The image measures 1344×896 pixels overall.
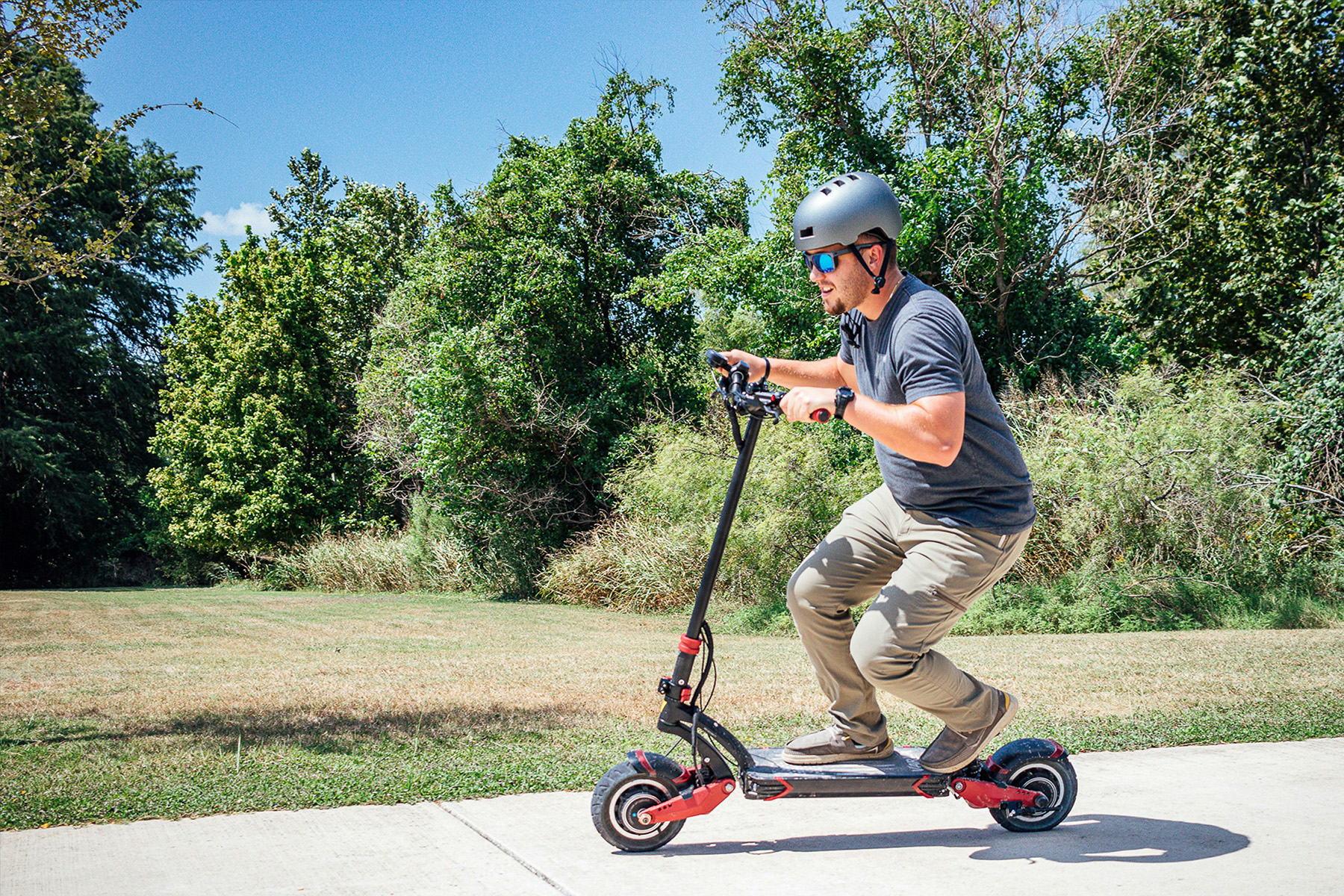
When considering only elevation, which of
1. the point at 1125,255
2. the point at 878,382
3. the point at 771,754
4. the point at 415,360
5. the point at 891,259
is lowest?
the point at 771,754

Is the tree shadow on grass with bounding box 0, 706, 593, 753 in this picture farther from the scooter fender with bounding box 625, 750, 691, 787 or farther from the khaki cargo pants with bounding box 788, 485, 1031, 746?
the khaki cargo pants with bounding box 788, 485, 1031, 746

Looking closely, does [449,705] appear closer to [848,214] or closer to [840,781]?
[840,781]

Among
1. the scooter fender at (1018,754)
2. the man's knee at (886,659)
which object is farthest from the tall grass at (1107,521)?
the man's knee at (886,659)

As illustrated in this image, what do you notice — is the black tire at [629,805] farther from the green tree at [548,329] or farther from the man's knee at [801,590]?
the green tree at [548,329]

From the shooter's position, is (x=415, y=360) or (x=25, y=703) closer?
(x=25, y=703)

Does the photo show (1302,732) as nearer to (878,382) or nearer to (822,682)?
(822,682)

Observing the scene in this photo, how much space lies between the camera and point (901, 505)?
350 cm

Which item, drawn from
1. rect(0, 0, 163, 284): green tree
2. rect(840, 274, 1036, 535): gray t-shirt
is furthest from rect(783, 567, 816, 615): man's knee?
rect(0, 0, 163, 284): green tree

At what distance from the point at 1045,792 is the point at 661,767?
150cm

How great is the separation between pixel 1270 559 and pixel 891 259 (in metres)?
12.3

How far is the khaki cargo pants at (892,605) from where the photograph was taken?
129 inches

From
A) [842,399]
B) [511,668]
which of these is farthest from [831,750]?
[511,668]

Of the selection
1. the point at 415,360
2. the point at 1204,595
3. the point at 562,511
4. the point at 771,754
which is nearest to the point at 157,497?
the point at 415,360

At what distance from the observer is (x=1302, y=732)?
533cm
